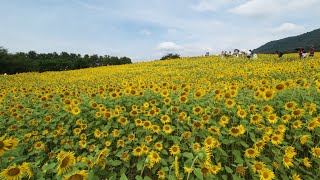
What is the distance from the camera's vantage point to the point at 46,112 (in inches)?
236

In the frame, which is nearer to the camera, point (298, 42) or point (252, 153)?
point (252, 153)

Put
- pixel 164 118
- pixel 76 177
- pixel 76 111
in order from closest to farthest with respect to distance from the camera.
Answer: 1. pixel 76 177
2. pixel 164 118
3. pixel 76 111

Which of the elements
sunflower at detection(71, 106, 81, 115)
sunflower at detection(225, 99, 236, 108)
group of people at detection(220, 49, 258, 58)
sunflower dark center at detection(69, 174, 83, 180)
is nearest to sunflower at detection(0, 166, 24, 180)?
sunflower dark center at detection(69, 174, 83, 180)

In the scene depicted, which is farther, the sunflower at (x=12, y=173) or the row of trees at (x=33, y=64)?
the row of trees at (x=33, y=64)

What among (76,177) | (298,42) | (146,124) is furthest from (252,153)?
(298,42)

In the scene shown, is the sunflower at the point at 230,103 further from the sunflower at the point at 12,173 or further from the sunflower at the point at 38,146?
the sunflower at the point at 12,173

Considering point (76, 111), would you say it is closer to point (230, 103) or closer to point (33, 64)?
point (230, 103)

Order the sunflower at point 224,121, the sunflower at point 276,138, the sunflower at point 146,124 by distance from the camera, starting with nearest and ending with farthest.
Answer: the sunflower at point 276,138 → the sunflower at point 224,121 → the sunflower at point 146,124

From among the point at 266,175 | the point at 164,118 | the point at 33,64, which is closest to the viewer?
the point at 266,175

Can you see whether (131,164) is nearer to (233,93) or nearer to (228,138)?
(228,138)

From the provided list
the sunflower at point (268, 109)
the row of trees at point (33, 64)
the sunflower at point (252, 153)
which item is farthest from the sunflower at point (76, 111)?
the row of trees at point (33, 64)

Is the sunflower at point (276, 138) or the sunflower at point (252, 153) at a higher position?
the sunflower at point (276, 138)

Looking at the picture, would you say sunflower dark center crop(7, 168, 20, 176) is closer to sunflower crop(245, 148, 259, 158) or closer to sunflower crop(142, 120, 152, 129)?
sunflower crop(142, 120, 152, 129)

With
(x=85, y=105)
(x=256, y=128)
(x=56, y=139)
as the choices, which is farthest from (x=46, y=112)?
(x=256, y=128)
